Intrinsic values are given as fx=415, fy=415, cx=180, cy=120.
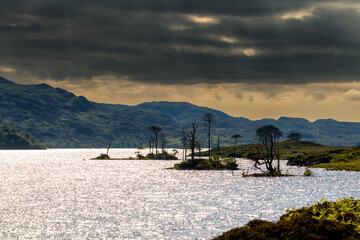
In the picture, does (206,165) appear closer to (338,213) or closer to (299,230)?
(338,213)

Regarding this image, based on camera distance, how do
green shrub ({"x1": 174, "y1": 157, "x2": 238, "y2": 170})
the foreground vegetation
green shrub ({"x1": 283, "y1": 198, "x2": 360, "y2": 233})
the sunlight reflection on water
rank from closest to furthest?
the foreground vegetation → green shrub ({"x1": 283, "y1": 198, "x2": 360, "y2": 233}) → the sunlight reflection on water → green shrub ({"x1": 174, "y1": 157, "x2": 238, "y2": 170})

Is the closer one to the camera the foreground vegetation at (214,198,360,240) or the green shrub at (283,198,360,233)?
the foreground vegetation at (214,198,360,240)

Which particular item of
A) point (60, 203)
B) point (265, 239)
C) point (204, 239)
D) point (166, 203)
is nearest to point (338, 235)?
point (265, 239)

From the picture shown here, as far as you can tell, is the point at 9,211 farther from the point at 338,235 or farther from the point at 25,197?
the point at 338,235

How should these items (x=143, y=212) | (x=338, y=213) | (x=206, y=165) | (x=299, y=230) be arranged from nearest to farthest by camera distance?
(x=299, y=230)
(x=338, y=213)
(x=143, y=212)
(x=206, y=165)

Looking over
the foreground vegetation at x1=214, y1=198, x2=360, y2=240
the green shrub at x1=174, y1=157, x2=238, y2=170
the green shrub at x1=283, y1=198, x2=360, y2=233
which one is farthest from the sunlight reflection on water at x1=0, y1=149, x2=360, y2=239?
the green shrub at x1=174, y1=157, x2=238, y2=170

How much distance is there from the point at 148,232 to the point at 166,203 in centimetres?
2531

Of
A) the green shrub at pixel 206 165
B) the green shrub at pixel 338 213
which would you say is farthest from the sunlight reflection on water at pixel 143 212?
the green shrub at pixel 206 165

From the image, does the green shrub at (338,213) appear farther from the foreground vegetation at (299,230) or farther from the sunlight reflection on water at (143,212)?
the sunlight reflection on water at (143,212)

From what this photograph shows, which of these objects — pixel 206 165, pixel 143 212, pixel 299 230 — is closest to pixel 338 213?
A: pixel 299 230

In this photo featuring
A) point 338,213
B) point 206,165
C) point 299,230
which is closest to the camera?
point 299,230

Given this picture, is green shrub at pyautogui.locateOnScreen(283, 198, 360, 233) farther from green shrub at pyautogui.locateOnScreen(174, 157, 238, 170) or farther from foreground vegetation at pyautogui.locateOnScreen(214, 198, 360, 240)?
green shrub at pyautogui.locateOnScreen(174, 157, 238, 170)

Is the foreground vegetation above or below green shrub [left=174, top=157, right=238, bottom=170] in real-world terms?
above

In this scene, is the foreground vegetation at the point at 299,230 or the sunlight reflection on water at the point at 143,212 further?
the sunlight reflection on water at the point at 143,212
